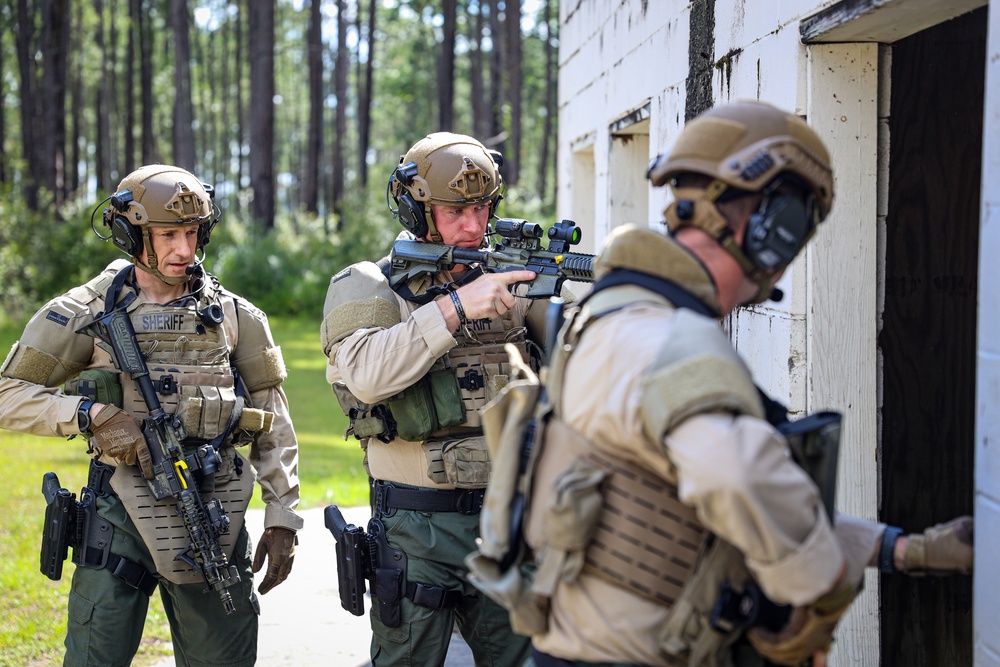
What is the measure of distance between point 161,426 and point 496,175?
1.45 m

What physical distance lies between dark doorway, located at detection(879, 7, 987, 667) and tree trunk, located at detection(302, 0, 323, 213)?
23858mm

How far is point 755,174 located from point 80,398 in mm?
2638

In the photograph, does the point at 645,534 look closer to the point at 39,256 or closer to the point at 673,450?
the point at 673,450

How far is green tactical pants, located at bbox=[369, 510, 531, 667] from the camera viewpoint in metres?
3.47

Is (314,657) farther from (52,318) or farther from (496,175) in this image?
(496,175)

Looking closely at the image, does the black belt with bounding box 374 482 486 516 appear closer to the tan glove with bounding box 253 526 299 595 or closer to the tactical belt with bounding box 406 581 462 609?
the tactical belt with bounding box 406 581 462 609

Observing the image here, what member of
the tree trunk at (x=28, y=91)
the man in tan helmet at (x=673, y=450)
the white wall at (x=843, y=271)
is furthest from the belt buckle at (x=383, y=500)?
the tree trunk at (x=28, y=91)

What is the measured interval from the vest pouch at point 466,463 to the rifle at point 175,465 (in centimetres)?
91

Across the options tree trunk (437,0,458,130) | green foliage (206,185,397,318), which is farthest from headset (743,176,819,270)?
tree trunk (437,0,458,130)

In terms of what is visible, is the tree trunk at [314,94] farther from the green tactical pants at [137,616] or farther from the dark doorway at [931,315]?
the dark doorway at [931,315]

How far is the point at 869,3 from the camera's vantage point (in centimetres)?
290

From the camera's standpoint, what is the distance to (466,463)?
350cm

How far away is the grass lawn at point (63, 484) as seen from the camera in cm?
537

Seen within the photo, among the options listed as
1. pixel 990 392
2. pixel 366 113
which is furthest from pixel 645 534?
pixel 366 113
